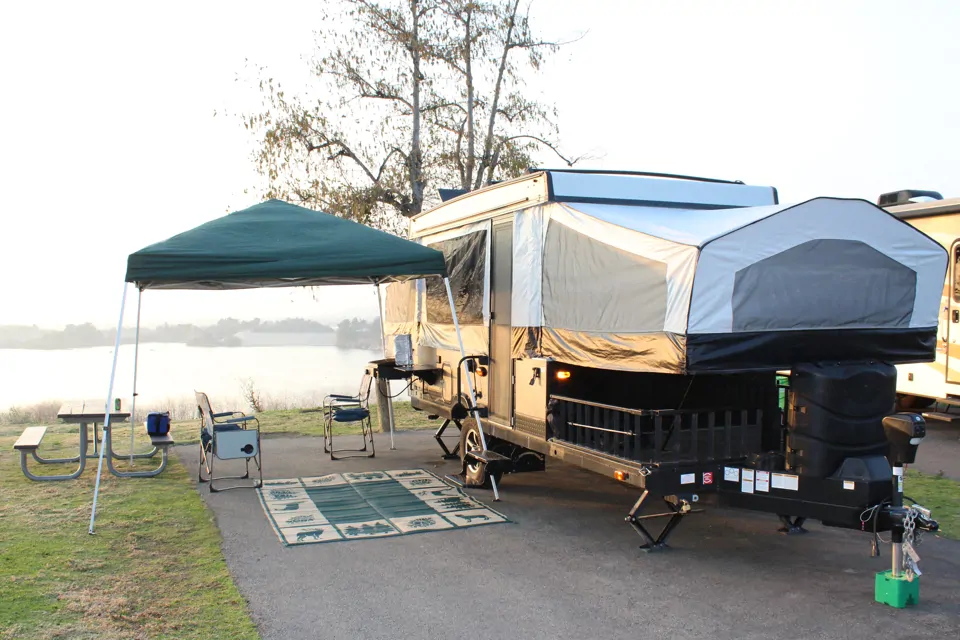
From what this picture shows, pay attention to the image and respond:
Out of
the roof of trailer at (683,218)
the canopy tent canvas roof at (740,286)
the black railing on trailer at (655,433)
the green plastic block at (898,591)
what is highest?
the roof of trailer at (683,218)

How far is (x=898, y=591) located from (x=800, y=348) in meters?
1.40

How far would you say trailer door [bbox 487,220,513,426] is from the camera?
6.60 m

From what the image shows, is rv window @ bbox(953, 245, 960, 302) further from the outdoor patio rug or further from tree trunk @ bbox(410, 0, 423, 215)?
tree trunk @ bbox(410, 0, 423, 215)

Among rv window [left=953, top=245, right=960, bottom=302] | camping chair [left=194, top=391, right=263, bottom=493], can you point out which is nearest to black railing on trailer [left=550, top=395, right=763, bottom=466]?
camping chair [left=194, top=391, right=263, bottom=493]

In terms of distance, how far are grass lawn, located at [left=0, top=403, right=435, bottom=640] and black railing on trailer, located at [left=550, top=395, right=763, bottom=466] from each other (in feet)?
8.05

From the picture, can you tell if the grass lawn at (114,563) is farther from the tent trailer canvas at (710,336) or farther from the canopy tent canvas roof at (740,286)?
the canopy tent canvas roof at (740,286)

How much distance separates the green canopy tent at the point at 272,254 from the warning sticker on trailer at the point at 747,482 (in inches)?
94.1

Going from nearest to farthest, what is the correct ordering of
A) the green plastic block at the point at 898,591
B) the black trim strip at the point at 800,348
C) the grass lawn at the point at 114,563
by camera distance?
the grass lawn at the point at 114,563 < the green plastic block at the point at 898,591 < the black trim strip at the point at 800,348

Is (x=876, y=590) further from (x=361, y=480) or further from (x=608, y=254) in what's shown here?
(x=361, y=480)

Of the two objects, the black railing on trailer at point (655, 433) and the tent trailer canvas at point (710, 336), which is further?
the black railing on trailer at point (655, 433)

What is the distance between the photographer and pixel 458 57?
→ 11.9 meters

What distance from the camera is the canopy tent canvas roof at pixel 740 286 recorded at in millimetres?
4469

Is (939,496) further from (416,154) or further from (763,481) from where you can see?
(416,154)

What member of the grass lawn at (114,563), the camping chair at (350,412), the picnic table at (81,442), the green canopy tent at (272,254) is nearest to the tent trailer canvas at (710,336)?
the green canopy tent at (272,254)
